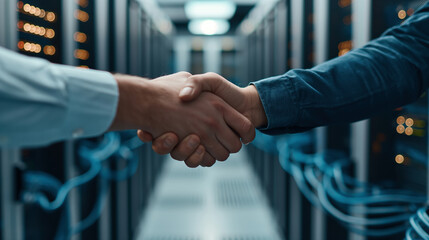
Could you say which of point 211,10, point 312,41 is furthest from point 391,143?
point 211,10

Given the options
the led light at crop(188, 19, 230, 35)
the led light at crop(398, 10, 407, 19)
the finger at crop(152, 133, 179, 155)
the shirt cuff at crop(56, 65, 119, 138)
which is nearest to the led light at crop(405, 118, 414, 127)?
the led light at crop(398, 10, 407, 19)

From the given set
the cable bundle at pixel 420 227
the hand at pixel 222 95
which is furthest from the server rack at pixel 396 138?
the hand at pixel 222 95

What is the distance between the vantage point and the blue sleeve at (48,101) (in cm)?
88

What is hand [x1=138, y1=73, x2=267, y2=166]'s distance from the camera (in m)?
1.36

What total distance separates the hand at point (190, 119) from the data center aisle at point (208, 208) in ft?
6.87

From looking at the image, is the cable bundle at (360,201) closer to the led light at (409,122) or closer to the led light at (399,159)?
the led light at (399,159)

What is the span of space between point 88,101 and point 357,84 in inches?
32.6

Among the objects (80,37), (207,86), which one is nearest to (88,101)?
(207,86)

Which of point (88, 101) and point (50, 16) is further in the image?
point (50, 16)

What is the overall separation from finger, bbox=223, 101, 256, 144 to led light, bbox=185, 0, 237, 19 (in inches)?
227

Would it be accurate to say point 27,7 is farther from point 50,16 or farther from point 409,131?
point 409,131

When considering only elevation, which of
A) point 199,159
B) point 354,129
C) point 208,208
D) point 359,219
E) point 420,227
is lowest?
point 208,208

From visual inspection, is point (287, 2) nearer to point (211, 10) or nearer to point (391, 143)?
point (391, 143)

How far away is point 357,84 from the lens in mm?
1202
